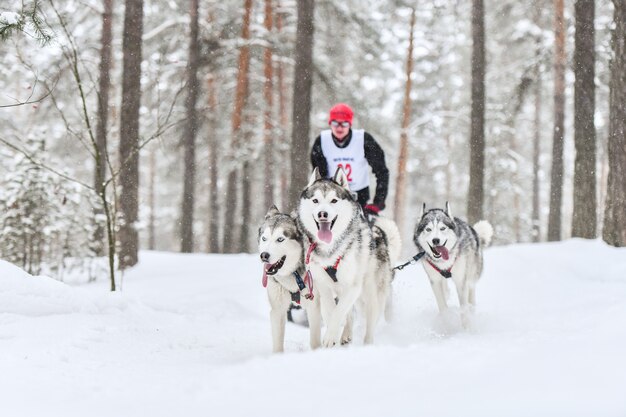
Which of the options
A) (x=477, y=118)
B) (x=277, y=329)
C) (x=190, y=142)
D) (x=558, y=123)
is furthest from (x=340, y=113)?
(x=558, y=123)

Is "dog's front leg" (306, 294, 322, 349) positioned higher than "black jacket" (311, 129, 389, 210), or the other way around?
"black jacket" (311, 129, 389, 210)

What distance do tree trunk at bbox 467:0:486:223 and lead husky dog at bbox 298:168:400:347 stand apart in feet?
26.6

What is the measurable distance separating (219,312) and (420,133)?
65.5ft

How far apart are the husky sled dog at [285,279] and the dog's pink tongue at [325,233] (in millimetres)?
343

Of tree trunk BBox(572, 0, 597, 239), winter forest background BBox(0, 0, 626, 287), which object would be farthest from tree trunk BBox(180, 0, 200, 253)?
tree trunk BBox(572, 0, 597, 239)

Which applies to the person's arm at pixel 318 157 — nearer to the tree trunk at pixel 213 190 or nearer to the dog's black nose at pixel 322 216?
the dog's black nose at pixel 322 216

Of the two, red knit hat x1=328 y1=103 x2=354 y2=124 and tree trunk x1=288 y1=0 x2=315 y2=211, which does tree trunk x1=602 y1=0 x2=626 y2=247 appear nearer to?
red knit hat x1=328 y1=103 x2=354 y2=124

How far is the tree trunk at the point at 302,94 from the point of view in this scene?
9977 mm

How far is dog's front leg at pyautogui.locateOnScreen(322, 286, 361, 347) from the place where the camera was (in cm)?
388

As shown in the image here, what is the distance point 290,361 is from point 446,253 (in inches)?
110

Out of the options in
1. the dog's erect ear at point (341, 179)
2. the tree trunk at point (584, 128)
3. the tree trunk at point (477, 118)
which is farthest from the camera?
the tree trunk at point (477, 118)

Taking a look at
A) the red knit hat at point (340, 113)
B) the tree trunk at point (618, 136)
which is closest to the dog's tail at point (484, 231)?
the red knit hat at point (340, 113)

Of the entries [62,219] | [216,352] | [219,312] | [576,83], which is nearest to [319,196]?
[216,352]

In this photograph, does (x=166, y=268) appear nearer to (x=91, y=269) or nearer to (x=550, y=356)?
(x=91, y=269)
